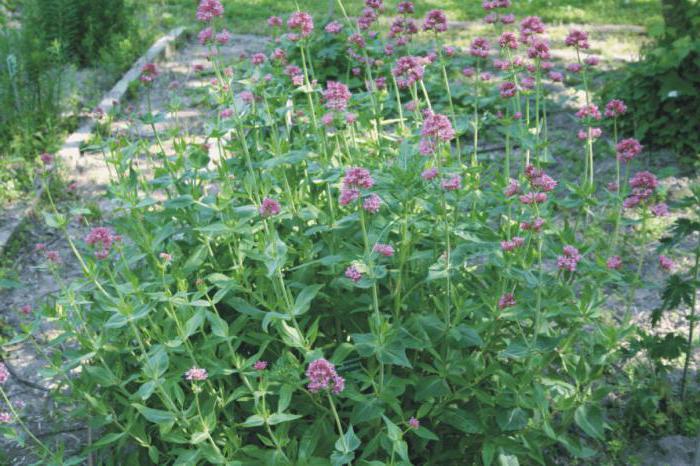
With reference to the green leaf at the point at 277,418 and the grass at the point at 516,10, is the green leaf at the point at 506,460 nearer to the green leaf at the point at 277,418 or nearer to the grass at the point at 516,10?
the green leaf at the point at 277,418

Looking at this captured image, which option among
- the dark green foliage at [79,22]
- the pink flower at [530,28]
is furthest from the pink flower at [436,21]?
the dark green foliage at [79,22]

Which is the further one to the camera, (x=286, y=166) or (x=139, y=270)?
(x=286, y=166)

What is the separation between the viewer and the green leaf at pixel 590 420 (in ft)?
9.30

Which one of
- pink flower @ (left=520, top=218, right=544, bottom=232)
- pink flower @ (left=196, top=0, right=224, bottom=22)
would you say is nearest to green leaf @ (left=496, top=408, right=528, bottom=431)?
pink flower @ (left=520, top=218, right=544, bottom=232)

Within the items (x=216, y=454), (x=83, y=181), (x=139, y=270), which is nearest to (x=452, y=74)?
(x=83, y=181)

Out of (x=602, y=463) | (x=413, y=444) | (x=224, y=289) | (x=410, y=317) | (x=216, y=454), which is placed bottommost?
(x=602, y=463)

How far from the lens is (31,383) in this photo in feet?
12.8

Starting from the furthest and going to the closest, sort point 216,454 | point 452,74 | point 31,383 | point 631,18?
point 631,18 < point 452,74 < point 31,383 < point 216,454

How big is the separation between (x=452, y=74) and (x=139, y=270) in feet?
15.6

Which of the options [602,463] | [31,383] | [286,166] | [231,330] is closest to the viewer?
[231,330]

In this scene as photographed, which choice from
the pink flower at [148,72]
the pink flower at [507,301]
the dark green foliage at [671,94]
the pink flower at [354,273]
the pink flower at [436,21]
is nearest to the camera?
the pink flower at [354,273]

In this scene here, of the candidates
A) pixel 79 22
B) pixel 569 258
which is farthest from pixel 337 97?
pixel 79 22

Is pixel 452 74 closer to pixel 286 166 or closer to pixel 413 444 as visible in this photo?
pixel 286 166

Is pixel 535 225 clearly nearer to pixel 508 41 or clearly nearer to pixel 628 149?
pixel 628 149
